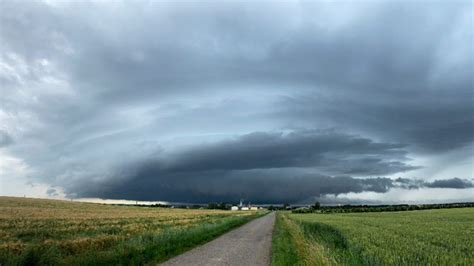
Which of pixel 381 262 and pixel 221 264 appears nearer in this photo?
pixel 381 262

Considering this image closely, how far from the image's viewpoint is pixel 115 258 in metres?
15.0

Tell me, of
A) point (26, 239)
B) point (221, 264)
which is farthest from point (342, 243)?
point (26, 239)

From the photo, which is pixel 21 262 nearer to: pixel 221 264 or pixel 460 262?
pixel 221 264

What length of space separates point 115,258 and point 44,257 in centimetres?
273

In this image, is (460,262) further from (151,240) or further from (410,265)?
(151,240)

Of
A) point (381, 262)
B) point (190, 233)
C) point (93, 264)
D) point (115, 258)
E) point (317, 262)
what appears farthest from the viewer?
point (190, 233)

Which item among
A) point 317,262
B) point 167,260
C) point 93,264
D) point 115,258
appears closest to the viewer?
point 317,262

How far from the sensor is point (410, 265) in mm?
10453

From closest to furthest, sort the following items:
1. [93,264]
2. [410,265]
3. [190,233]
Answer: [410,265] < [93,264] < [190,233]

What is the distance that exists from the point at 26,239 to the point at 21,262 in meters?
9.59

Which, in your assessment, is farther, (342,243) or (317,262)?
(342,243)

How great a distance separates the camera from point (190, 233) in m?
25.9

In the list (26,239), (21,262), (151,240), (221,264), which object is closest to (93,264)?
(21,262)

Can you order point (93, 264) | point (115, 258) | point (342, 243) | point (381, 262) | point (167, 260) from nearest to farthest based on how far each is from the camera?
point (381, 262) < point (93, 264) < point (115, 258) < point (167, 260) < point (342, 243)
